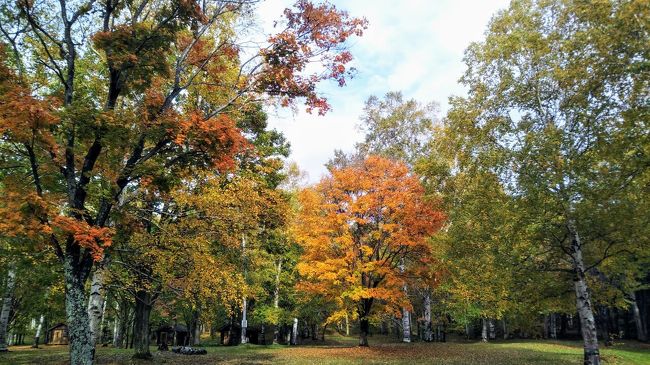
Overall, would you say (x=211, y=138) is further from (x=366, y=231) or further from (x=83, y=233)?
(x=366, y=231)

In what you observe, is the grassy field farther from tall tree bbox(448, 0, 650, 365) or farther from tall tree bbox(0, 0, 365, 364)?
tall tree bbox(0, 0, 365, 364)

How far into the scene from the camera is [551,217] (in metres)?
14.8

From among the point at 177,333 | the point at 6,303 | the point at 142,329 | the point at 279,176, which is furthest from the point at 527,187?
the point at 177,333

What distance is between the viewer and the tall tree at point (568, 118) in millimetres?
11031

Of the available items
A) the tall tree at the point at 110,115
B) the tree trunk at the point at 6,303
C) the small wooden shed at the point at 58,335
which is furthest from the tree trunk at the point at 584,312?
the small wooden shed at the point at 58,335

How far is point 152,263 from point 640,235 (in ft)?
67.7

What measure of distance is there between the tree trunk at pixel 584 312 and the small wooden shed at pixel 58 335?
217 feet

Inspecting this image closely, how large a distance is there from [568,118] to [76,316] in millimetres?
19982

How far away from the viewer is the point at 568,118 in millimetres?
17219

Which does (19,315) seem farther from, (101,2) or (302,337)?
(101,2)

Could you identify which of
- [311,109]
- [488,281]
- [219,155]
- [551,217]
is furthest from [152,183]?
[488,281]

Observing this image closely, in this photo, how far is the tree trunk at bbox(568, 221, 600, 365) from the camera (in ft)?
52.3

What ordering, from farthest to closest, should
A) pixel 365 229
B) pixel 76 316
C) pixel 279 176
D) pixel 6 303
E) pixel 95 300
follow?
pixel 279 176 < pixel 365 229 < pixel 6 303 < pixel 95 300 < pixel 76 316

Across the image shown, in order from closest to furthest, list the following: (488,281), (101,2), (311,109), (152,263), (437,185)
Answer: (101,2)
(311,109)
(152,263)
(488,281)
(437,185)
